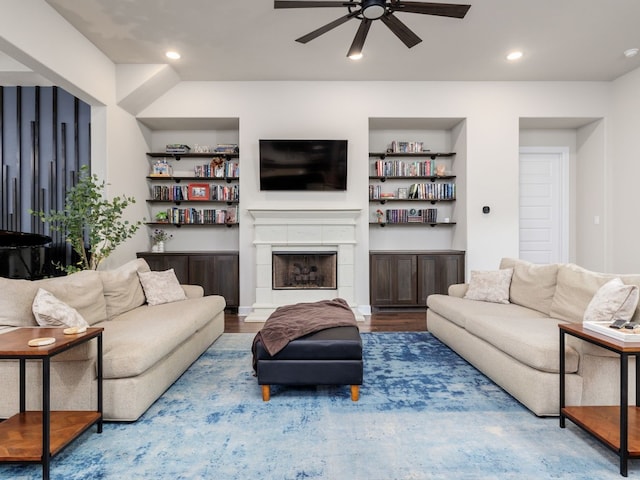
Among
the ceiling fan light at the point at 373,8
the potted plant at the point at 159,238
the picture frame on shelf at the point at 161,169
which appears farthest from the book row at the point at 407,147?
the potted plant at the point at 159,238

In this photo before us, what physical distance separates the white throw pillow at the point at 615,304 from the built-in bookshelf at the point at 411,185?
314 cm

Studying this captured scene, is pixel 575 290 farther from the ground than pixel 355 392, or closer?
farther from the ground

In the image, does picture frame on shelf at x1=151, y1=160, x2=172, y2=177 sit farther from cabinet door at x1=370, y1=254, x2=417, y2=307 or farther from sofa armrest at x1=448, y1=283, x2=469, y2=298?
sofa armrest at x1=448, y1=283, x2=469, y2=298

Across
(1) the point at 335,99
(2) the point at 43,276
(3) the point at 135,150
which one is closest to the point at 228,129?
(3) the point at 135,150

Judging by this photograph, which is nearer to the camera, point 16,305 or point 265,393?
point 16,305

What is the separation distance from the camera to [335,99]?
5035 mm

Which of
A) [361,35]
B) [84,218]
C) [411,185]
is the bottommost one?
[84,218]

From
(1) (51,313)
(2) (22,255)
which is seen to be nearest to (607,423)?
(1) (51,313)

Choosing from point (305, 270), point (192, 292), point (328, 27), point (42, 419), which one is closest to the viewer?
point (42, 419)

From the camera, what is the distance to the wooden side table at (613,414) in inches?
64.2

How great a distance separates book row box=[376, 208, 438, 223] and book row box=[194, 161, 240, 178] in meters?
2.24

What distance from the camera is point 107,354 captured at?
83.5 inches

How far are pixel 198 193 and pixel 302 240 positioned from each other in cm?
176

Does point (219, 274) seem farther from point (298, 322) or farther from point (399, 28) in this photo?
point (399, 28)
